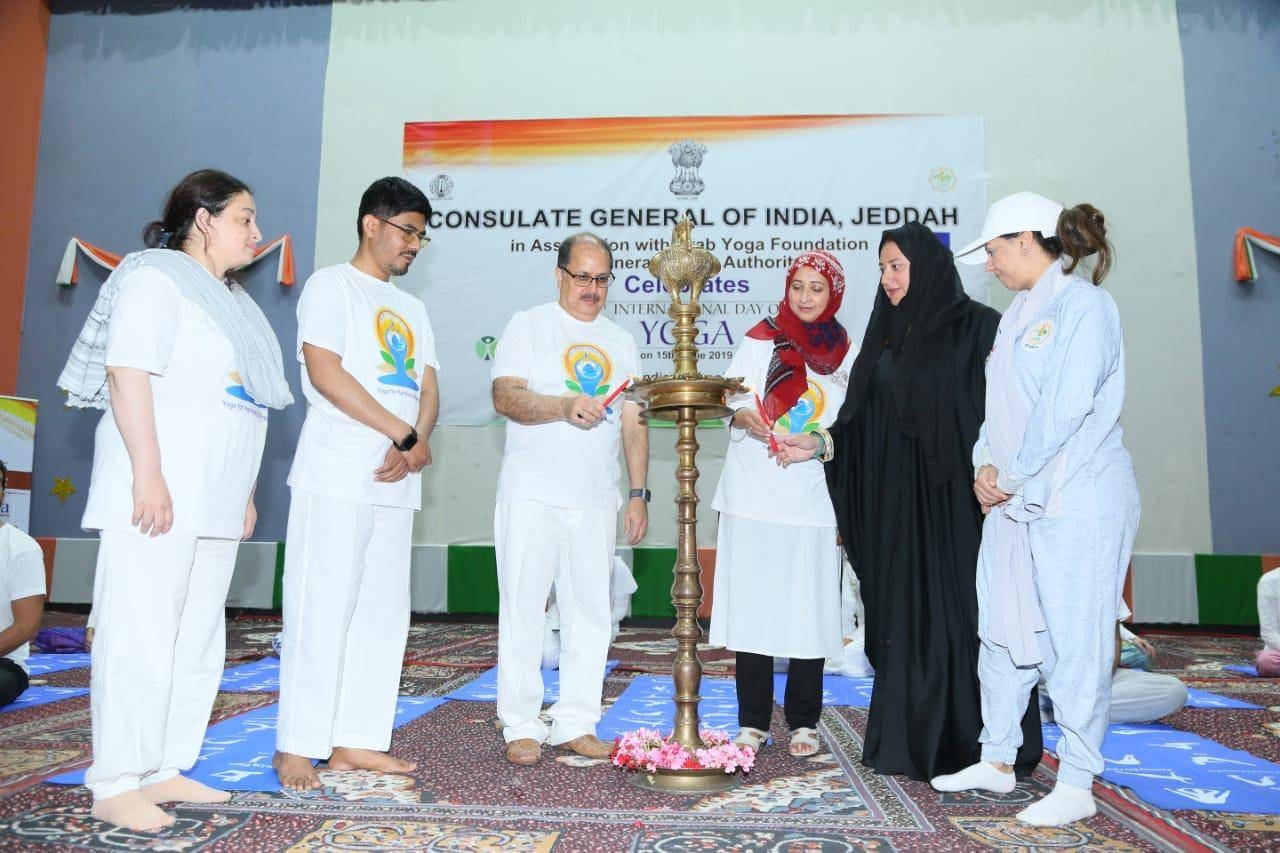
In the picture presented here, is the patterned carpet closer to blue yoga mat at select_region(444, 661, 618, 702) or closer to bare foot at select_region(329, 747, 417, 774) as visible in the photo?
bare foot at select_region(329, 747, 417, 774)

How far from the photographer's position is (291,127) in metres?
7.37

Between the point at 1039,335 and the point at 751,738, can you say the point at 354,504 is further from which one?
the point at 1039,335

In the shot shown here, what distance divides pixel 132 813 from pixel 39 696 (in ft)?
6.54

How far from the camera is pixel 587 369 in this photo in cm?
268

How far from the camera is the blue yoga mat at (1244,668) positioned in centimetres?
451

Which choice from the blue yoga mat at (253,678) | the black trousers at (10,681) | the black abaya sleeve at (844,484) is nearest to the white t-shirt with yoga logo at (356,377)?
the black abaya sleeve at (844,484)

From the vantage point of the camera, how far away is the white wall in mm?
6750

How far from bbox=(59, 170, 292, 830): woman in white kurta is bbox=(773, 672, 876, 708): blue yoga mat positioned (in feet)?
6.62

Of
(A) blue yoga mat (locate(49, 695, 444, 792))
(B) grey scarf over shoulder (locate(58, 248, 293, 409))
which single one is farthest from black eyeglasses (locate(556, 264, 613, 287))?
(A) blue yoga mat (locate(49, 695, 444, 792))

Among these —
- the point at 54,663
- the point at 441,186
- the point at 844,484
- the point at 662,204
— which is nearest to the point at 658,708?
the point at 844,484

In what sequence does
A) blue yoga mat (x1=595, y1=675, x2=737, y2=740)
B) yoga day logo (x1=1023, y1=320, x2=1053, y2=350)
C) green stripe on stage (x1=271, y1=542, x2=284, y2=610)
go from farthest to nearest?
green stripe on stage (x1=271, y1=542, x2=284, y2=610)
blue yoga mat (x1=595, y1=675, x2=737, y2=740)
yoga day logo (x1=1023, y1=320, x2=1053, y2=350)

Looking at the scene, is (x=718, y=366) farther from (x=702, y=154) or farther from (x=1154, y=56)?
(x=1154, y=56)

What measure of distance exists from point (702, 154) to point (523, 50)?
5.40ft

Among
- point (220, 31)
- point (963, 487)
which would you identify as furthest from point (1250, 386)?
point (220, 31)
